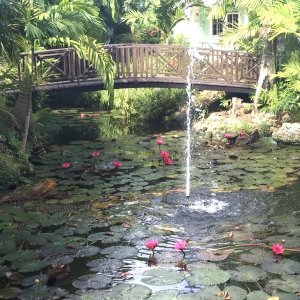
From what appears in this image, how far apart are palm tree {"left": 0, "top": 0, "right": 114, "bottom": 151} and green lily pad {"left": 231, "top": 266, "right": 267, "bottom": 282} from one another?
4545 mm

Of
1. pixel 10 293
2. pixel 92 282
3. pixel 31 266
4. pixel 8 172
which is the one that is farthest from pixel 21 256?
pixel 8 172

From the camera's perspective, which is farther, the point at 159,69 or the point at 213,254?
the point at 159,69

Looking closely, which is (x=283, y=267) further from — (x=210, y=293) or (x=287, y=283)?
(x=210, y=293)

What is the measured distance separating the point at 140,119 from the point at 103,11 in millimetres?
7641

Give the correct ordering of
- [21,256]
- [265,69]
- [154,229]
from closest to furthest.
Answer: [21,256] < [154,229] < [265,69]

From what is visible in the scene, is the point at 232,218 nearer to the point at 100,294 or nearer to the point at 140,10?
the point at 100,294

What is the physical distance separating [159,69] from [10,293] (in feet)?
34.8

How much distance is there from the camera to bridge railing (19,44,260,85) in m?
12.7

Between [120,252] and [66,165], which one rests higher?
[66,165]

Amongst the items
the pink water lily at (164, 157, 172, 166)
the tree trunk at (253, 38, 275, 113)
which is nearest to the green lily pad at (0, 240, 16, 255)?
the pink water lily at (164, 157, 172, 166)

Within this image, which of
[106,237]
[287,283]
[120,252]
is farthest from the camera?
[106,237]

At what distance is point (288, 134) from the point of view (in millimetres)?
10805

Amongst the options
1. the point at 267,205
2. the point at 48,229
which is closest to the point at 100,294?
the point at 48,229

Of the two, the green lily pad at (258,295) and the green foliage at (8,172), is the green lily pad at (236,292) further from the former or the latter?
the green foliage at (8,172)
